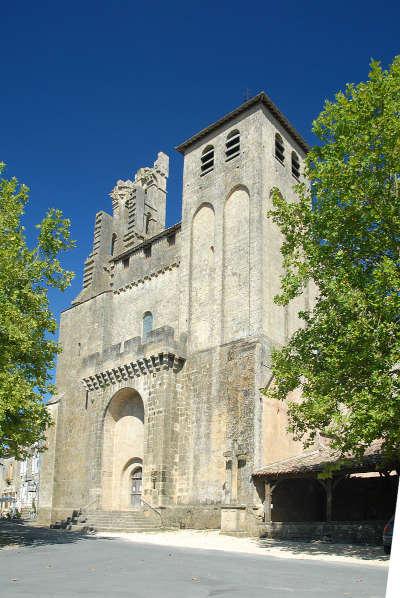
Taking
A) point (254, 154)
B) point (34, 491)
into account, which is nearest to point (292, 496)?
point (254, 154)

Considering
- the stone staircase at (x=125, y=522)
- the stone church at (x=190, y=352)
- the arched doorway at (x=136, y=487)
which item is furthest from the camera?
the arched doorway at (x=136, y=487)

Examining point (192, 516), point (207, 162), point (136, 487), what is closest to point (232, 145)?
point (207, 162)

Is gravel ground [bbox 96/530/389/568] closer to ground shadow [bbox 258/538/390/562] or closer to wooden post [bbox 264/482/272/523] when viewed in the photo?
ground shadow [bbox 258/538/390/562]

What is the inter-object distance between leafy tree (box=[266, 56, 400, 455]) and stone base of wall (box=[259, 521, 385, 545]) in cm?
430

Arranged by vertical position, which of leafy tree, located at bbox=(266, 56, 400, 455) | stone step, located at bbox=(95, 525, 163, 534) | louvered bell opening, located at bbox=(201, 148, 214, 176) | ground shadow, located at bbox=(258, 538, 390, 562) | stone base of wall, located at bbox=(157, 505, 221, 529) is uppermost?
louvered bell opening, located at bbox=(201, 148, 214, 176)

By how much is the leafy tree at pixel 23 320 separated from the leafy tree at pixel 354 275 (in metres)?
6.66

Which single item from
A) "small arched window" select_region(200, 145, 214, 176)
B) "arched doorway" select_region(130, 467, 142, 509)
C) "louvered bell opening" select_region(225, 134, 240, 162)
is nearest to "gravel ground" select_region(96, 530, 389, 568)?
"arched doorway" select_region(130, 467, 142, 509)

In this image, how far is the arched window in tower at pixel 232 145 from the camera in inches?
1161

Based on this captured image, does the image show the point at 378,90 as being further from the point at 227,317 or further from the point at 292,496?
the point at 292,496

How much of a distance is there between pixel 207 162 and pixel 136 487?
17029 millimetres

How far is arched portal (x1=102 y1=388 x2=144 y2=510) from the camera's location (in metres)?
27.8

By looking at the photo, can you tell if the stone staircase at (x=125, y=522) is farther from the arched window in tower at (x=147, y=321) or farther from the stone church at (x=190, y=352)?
the arched window in tower at (x=147, y=321)

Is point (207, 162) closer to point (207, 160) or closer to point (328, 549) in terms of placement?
A: point (207, 160)

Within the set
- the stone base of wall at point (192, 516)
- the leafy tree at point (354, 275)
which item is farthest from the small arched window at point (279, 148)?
the stone base of wall at point (192, 516)
